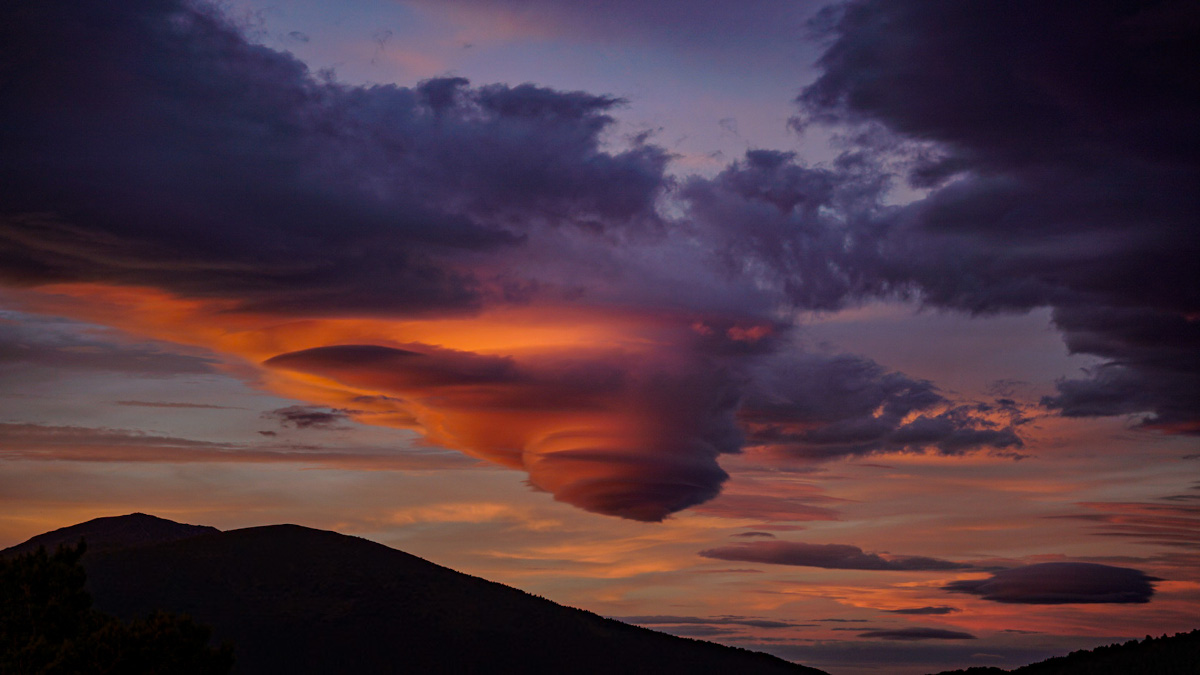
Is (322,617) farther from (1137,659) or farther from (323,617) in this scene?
(1137,659)

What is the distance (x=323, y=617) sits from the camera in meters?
181

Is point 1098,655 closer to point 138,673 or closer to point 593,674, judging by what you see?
point 593,674

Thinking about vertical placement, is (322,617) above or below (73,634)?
above

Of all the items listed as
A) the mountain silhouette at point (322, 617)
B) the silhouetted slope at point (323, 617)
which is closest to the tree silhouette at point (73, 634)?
the silhouetted slope at point (323, 617)

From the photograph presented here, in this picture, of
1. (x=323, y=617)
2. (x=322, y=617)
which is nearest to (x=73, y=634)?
(x=322, y=617)

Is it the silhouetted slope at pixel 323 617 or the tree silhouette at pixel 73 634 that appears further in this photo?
the silhouetted slope at pixel 323 617

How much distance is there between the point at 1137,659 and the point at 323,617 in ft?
409

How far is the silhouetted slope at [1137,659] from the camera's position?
403 ft

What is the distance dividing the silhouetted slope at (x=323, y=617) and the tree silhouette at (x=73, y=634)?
330ft

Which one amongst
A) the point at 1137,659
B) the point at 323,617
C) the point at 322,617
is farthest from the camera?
the point at 323,617

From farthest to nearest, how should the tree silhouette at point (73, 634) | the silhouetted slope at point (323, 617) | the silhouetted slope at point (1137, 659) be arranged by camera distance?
the silhouetted slope at point (323, 617), the silhouetted slope at point (1137, 659), the tree silhouette at point (73, 634)

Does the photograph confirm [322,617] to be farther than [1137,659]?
Yes

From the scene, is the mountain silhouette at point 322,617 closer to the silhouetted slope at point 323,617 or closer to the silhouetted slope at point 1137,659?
the silhouetted slope at point 323,617

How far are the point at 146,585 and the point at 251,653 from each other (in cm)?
2260
